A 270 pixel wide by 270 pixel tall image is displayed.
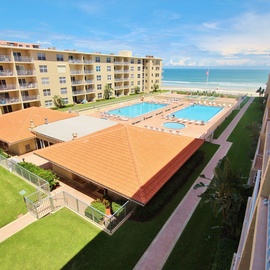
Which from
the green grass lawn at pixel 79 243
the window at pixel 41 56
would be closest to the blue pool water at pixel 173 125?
the green grass lawn at pixel 79 243

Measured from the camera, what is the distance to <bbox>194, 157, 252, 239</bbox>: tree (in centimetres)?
991

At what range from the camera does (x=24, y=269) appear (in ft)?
31.9

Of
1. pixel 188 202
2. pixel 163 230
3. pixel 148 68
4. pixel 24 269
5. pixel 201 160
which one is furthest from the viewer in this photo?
pixel 148 68

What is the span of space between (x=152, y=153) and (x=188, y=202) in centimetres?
476

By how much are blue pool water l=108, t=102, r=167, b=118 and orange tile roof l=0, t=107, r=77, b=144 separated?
1639 cm

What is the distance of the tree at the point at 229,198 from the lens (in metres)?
9.91

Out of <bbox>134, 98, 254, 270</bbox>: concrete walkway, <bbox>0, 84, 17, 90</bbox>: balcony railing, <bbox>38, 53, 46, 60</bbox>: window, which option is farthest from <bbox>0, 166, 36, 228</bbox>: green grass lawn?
<bbox>38, 53, 46, 60</bbox>: window

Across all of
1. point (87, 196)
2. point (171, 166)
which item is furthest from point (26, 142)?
point (171, 166)

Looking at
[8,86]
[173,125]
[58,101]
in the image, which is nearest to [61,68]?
[58,101]

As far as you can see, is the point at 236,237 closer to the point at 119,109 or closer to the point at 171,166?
the point at 171,166

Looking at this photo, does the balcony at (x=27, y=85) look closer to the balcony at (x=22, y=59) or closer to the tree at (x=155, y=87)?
the balcony at (x=22, y=59)

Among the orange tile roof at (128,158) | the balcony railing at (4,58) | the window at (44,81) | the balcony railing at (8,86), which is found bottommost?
the orange tile roof at (128,158)

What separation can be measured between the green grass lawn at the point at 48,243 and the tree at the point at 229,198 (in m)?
6.72

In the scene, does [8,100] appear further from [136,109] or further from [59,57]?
[136,109]
